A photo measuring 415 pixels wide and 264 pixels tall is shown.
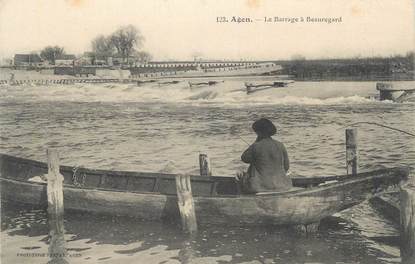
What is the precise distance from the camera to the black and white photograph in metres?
6.78

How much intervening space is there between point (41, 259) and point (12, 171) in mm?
4350

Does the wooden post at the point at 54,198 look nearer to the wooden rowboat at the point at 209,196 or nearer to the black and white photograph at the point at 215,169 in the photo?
the black and white photograph at the point at 215,169

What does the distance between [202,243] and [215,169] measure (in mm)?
5805

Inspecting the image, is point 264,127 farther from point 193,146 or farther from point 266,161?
point 193,146

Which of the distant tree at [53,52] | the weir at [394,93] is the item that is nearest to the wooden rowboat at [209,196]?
the weir at [394,93]

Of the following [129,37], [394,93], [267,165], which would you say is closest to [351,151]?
[267,165]

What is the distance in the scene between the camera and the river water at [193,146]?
6812mm

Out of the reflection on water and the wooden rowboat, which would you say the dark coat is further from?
the reflection on water

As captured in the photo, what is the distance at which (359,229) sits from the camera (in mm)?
7582

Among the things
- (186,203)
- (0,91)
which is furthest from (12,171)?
(0,91)

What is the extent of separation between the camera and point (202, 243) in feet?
23.0

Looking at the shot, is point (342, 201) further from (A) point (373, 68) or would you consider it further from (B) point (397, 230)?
(A) point (373, 68)

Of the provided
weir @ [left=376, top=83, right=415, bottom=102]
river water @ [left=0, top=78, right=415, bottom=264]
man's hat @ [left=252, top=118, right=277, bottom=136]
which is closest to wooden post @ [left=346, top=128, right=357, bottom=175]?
river water @ [left=0, top=78, right=415, bottom=264]

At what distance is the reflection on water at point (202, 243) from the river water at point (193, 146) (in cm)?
2
